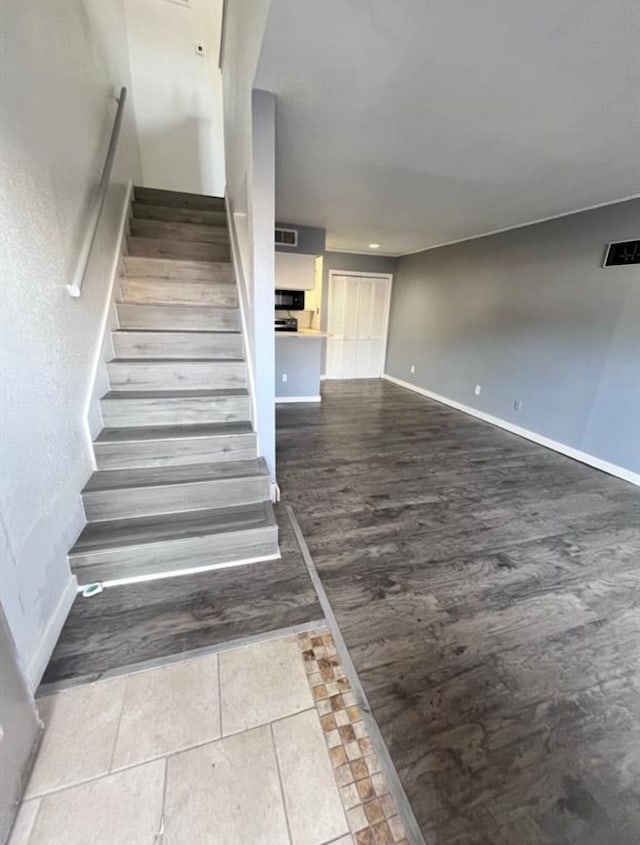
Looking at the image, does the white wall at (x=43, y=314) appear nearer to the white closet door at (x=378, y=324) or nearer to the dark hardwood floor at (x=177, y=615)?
the dark hardwood floor at (x=177, y=615)

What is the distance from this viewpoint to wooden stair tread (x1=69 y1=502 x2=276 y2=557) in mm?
1787

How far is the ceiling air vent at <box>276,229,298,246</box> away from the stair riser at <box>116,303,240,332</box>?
2231mm

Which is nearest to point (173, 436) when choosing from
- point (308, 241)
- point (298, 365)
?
point (298, 365)

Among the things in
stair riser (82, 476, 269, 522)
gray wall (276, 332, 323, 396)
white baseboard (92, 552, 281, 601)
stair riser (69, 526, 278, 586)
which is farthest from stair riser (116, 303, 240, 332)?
gray wall (276, 332, 323, 396)

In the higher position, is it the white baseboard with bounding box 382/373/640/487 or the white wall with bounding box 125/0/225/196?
the white wall with bounding box 125/0/225/196

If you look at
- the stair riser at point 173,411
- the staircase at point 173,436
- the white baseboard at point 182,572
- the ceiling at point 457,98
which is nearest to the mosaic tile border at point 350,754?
the white baseboard at point 182,572

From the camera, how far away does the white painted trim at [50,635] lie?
1292 millimetres

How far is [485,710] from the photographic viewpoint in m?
1.29

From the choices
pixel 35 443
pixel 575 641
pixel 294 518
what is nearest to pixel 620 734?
pixel 575 641

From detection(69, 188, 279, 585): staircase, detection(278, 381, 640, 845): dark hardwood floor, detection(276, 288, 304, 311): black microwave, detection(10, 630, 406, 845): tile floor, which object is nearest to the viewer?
detection(10, 630, 406, 845): tile floor

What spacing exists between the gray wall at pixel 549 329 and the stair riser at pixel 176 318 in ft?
10.8

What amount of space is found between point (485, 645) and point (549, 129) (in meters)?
2.67

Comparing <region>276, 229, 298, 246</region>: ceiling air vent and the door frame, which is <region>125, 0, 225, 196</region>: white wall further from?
the door frame

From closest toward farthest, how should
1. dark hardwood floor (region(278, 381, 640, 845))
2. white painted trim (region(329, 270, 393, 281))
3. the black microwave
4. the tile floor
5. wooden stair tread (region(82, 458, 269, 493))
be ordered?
1. the tile floor
2. dark hardwood floor (region(278, 381, 640, 845))
3. wooden stair tread (region(82, 458, 269, 493))
4. the black microwave
5. white painted trim (region(329, 270, 393, 281))
